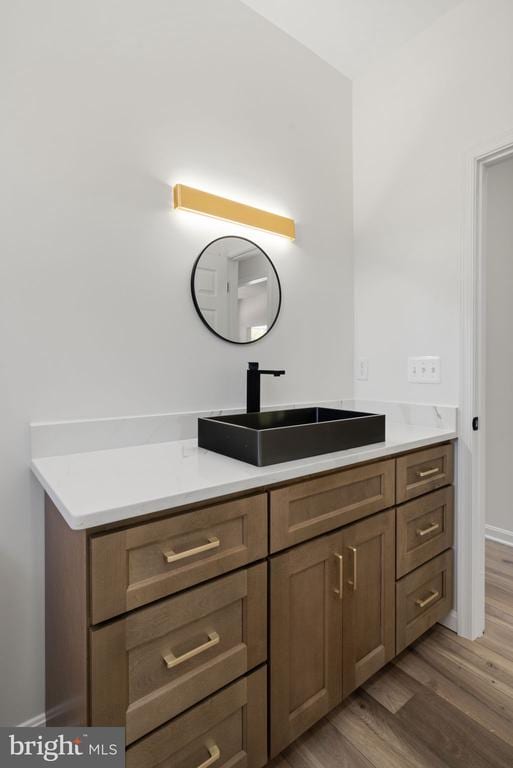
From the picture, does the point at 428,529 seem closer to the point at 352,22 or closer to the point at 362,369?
the point at 362,369

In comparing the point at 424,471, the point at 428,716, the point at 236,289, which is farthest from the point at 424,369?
the point at 428,716

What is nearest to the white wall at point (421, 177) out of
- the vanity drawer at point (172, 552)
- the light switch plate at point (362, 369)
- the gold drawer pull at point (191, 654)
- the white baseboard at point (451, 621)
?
the light switch plate at point (362, 369)

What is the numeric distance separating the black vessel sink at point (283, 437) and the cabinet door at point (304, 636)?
0.28 metres

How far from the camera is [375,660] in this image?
143 cm

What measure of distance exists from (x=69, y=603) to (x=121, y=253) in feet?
3.58

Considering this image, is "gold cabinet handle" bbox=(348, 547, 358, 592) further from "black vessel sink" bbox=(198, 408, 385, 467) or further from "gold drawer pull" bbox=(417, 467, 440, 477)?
"gold drawer pull" bbox=(417, 467, 440, 477)

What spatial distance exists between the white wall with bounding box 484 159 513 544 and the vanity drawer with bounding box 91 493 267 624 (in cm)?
228

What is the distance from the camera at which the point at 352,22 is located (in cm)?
185

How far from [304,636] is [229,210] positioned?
154 centimetres

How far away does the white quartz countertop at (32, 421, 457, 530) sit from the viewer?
2.85ft

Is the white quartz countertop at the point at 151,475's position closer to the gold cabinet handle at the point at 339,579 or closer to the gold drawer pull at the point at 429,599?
the gold cabinet handle at the point at 339,579

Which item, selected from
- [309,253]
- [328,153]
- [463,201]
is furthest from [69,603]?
[328,153]

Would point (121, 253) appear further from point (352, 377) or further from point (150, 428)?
point (352, 377)

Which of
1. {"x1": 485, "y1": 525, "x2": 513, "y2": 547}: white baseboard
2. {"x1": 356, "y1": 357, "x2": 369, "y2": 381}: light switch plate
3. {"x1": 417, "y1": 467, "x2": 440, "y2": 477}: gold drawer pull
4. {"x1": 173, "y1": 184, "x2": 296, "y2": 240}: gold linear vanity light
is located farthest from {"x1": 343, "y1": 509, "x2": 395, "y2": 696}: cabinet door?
{"x1": 485, "y1": 525, "x2": 513, "y2": 547}: white baseboard
